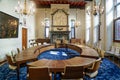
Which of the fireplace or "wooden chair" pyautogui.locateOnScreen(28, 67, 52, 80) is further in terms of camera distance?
the fireplace

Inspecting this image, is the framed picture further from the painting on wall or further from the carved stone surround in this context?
the carved stone surround

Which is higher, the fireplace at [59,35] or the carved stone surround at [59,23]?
the carved stone surround at [59,23]

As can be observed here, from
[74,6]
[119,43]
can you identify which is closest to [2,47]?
[119,43]

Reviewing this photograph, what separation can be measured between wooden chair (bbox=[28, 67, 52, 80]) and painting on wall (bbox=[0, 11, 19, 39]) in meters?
5.13

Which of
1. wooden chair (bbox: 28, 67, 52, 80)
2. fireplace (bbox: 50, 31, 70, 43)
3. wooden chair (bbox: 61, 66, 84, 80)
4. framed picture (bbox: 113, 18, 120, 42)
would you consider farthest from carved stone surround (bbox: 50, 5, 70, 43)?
wooden chair (bbox: 28, 67, 52, 80)

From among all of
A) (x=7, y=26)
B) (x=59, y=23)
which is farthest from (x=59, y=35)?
(x=7, y=26)

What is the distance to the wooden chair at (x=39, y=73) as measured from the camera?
277cm

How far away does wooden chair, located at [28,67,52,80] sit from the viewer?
277 cm

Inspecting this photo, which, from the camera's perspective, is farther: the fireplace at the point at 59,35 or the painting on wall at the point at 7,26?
the fireplace at the point at 59,35

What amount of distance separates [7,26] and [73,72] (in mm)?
6161

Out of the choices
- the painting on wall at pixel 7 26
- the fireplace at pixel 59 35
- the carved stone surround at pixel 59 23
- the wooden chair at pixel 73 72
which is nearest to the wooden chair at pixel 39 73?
the wooden chair at pixel 73 72

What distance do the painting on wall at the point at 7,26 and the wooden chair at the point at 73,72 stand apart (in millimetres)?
5331

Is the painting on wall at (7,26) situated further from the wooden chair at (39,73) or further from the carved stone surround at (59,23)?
the carved stone surround at (59,23)

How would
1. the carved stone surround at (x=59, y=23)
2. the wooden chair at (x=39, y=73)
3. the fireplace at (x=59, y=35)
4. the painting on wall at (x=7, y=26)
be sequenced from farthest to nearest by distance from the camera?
the carved stone surround at (x=59, y=23)
the fireplace at (x=59, y=35)
the painting on wall at (x=7, y=26)
the wooden chair at (x=39, y=73)
